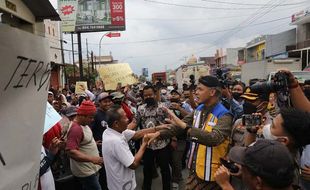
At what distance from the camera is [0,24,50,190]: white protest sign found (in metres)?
1.39

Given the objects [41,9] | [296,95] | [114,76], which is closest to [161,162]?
[296,95]

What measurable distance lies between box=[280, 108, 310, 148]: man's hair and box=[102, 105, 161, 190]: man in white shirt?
5.29ft

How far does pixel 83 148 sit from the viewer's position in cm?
411

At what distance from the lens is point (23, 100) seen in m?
1.56

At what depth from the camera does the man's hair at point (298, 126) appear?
88.7 inches

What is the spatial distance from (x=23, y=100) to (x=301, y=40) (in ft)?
128

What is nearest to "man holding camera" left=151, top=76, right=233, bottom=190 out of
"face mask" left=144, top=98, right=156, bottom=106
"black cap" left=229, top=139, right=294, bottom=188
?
"black cap" left=229, top=139, right=294, bottom=188

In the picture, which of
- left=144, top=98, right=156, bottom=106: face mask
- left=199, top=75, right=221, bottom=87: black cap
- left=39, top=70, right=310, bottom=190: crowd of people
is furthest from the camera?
left=144, top=98, right=156, bottom=106: face mask

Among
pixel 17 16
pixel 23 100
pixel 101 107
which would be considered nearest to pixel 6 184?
pixel 23 100

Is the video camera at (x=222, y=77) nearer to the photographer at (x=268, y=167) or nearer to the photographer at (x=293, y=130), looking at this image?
the photographer at (x=293, y=130)

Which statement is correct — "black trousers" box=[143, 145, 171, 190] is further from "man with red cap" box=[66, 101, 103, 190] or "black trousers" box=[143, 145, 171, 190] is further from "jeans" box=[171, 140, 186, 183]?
"man with red cap" box=[66, 101, 103, 190]

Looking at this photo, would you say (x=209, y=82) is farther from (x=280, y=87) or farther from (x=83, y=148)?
(x=83, y=148)

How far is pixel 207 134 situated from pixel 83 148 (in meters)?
1.74

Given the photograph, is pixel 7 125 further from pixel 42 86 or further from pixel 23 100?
pixel 42 86
